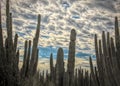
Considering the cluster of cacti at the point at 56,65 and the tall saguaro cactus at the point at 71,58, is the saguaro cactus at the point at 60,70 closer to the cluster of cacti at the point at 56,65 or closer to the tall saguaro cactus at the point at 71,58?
the cluster of cacti at the point at 56,65

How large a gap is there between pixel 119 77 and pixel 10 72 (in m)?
4.44

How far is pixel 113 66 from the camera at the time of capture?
819cm

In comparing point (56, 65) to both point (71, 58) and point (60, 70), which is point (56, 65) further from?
point (71, 58)

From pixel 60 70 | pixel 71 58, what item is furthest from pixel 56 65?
pixel 71 58

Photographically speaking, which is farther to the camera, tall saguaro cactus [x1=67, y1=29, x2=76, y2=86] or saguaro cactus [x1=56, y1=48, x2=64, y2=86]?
saguaro cactus [x1=56, y1=48, x2=64, y2=86]

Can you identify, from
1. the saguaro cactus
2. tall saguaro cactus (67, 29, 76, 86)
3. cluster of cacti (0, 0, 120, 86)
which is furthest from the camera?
the saguaro cactus

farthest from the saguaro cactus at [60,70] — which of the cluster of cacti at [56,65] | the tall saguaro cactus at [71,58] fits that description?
the tall saguaro cactus at [71,58]

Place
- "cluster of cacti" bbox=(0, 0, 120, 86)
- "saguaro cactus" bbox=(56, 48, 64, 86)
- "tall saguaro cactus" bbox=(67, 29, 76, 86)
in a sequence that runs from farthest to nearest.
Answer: "saguaro cactus" bbox=(56, 48, 64, 86)
"tall saguaro cactus" bbox=(67, 29, 76, 86)
"cluster of cacti" bbox=(0, 0, 120, 86)

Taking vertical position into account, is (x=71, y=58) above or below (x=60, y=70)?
above

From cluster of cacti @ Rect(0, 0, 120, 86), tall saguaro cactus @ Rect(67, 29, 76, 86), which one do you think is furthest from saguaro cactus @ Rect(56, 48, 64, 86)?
tall saguaro cactus @ Rect(67, 29, 76, 86)

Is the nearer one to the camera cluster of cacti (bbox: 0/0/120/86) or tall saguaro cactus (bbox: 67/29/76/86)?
cluster of cacti (bbox: 0/0/120/86)

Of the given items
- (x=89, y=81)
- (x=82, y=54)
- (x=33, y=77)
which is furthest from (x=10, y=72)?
(x=82, y=54)

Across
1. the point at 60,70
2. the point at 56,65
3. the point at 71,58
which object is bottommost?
the point at 60,70

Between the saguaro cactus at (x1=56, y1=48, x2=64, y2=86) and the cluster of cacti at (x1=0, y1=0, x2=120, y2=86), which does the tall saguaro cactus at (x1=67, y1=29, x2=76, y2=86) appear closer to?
the cluster of cacti at (x1=0, y1=0, x2=120, y2=86)
